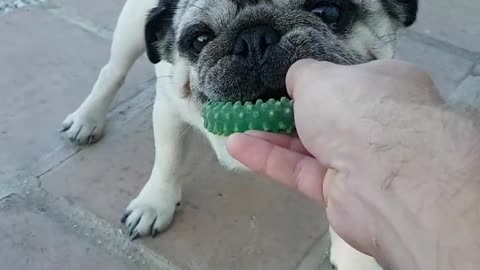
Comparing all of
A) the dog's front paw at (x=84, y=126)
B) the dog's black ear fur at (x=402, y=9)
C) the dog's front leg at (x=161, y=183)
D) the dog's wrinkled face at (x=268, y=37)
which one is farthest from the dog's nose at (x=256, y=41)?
the dog's front paw at (x=84, y=126)

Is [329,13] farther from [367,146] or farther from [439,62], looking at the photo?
[439,62]

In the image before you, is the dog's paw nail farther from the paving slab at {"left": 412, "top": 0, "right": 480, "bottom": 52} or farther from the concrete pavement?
the paving slab at {"left": 412, "top": 0, "right": 480, "bottom": 52}

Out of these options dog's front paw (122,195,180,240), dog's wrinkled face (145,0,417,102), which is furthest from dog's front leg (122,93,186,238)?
dog's wrinkled face (145,0,417,102)

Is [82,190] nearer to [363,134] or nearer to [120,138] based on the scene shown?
[120,138]

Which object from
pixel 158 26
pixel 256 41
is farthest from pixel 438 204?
pixel 158 26

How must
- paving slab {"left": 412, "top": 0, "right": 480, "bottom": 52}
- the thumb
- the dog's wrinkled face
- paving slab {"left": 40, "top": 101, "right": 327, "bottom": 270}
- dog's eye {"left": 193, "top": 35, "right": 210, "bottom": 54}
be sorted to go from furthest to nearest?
1. paving slab {"left": 412, "top": 0, "right": 480, "bottom": 52}
2. paving slab {"left": 40, "top": 101, "right": 327, "bottom": 270}
3. dog's eye {"left": 193, "top": 35, "right": 210, "bottom": 54}
4. the dog's wrinkled face
5. the thumb

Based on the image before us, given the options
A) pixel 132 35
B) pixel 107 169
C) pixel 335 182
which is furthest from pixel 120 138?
pixel 335 182

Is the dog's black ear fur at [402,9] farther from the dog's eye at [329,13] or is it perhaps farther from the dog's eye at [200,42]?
the dog's eye at [200,42]
